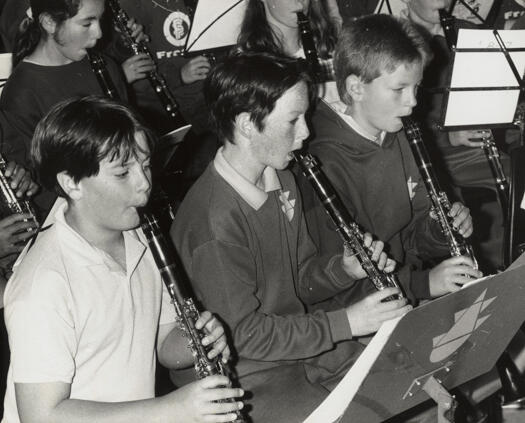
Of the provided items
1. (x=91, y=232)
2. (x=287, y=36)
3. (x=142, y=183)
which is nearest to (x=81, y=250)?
(x=91, y=232)

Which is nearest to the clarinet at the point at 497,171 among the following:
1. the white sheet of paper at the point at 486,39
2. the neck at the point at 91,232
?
the white sheet of paper at the point at 486,39

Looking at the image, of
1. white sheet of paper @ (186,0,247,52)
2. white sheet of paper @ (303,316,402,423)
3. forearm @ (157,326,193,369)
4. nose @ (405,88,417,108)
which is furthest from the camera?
white sheet of paper @ (186,0,247,52)

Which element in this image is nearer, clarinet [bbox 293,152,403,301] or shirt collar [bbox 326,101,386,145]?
clarinet [bbox 293,152,403,301]

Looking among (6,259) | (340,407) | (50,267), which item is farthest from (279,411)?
(6,259)

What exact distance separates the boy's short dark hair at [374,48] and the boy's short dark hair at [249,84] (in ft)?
1.15

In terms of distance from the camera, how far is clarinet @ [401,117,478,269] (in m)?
2.00

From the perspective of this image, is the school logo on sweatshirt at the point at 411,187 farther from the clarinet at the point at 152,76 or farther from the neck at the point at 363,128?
the clarinet at the point at 152,76

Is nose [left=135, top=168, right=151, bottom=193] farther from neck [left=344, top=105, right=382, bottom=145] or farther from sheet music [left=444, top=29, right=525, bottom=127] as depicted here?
sheet music [left=444, top=29, right=525, bottom=127]

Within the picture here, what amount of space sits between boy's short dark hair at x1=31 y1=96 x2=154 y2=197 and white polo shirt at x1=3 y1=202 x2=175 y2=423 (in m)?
0.12

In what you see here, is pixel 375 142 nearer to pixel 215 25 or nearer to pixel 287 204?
pixel 287 204

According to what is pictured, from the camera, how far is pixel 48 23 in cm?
276

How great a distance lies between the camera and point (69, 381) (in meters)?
1.29

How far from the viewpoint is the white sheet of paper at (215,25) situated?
2.89 meters

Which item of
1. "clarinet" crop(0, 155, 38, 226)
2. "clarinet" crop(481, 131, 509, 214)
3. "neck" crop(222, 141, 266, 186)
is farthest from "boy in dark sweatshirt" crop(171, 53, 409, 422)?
"clarinet" crop(481, 131, 509, 214)
